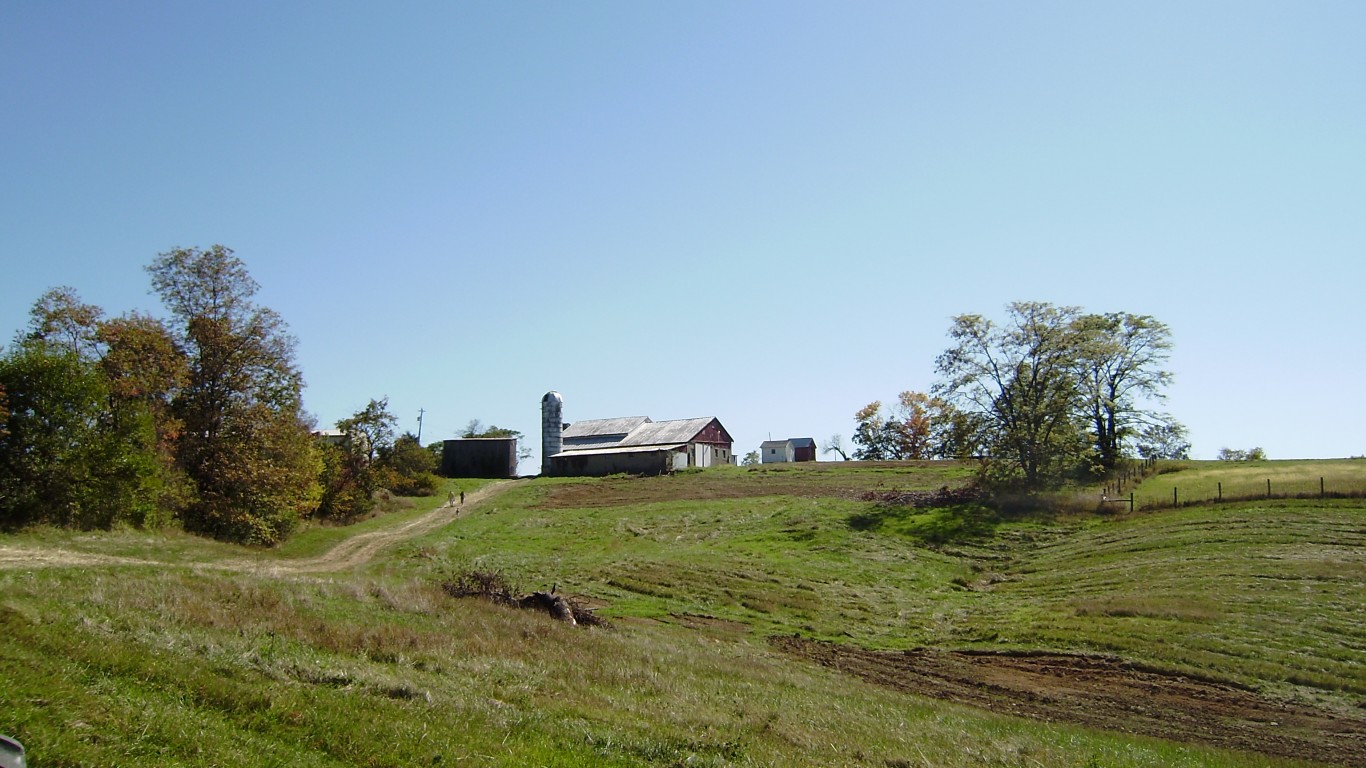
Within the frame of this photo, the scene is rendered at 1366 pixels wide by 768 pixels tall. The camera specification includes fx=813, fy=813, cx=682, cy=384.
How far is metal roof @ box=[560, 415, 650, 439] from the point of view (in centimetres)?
9462

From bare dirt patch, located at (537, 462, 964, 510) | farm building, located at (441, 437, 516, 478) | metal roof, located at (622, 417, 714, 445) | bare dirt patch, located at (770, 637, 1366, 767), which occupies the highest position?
metal roof, located at (622, 417, 714, 445)

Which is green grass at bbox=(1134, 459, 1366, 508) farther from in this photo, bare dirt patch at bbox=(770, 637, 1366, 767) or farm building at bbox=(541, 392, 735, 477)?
farm building at bbox=(541, 392, 735, 477)

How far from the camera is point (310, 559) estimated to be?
34625 millimetres

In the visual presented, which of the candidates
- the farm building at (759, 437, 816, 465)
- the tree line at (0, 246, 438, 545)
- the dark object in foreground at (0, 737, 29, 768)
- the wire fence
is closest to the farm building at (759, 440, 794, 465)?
the farm building at (759, 437, 816, 465)

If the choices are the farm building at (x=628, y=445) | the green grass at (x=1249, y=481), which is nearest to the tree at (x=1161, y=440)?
the green grass at (x=1249, y=481)

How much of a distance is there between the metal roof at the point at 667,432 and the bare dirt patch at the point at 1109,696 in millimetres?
59749

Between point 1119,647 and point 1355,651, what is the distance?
554cm

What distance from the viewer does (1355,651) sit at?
21.5 metres

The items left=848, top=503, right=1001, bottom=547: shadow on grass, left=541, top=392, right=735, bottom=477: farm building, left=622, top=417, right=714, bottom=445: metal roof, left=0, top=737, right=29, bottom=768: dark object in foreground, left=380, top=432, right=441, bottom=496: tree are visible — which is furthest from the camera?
left=622, top=417, right=714, bottom=445: metal roof

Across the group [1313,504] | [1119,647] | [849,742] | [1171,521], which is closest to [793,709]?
[849,742]

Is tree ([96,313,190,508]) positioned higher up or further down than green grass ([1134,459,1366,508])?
higher up

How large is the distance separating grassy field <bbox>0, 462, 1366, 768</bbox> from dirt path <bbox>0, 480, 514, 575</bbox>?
889 millimetres

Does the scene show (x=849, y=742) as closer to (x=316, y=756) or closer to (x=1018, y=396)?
(x=316, y=756)

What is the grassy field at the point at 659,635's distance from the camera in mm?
8914
